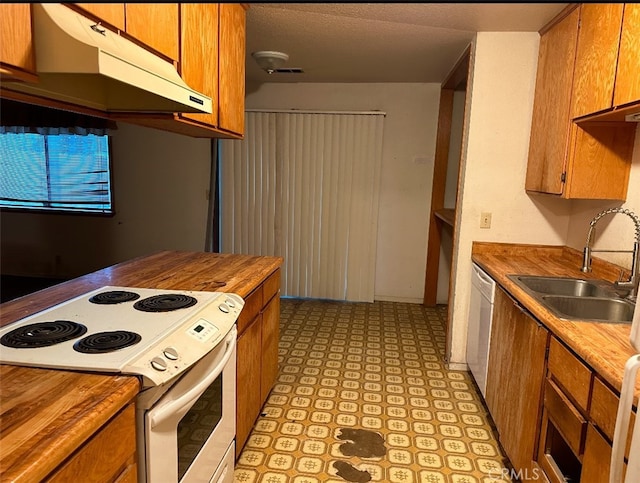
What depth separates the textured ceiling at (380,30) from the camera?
95.2 inches

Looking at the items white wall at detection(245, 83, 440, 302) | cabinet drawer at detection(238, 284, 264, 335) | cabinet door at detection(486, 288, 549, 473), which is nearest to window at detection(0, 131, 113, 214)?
white wall at detection(245, 83, 440, 302)

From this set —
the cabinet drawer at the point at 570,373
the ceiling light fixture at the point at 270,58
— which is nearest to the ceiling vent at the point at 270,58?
the ceiling light fixture at the point at 270,58

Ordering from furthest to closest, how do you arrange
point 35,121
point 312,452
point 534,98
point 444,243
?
point 444,243, point 35,121, point 534,98, point 312,452

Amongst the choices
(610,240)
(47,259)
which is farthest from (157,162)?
(610,240)

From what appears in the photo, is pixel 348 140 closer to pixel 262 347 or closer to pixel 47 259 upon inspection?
pixel 262 347

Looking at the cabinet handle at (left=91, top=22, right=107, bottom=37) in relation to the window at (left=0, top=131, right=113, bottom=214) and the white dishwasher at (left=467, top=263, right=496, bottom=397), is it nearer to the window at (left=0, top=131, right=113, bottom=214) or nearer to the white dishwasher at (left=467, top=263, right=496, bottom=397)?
the white dishwasher at (left=467, top=263, right=496, bottom=397)

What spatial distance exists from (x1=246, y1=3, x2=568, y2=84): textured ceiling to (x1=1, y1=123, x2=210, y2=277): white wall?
1.49 meters

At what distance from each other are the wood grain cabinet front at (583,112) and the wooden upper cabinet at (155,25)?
6.24 feet

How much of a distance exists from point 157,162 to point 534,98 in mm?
3768

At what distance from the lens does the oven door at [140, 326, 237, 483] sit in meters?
1.15

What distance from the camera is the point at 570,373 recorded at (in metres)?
1.48

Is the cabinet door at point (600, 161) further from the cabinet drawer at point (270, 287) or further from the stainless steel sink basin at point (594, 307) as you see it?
the cabinet drawer at point (270, 287)

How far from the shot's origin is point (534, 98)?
111 inches

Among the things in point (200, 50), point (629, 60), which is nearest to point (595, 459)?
point (629, 60)
